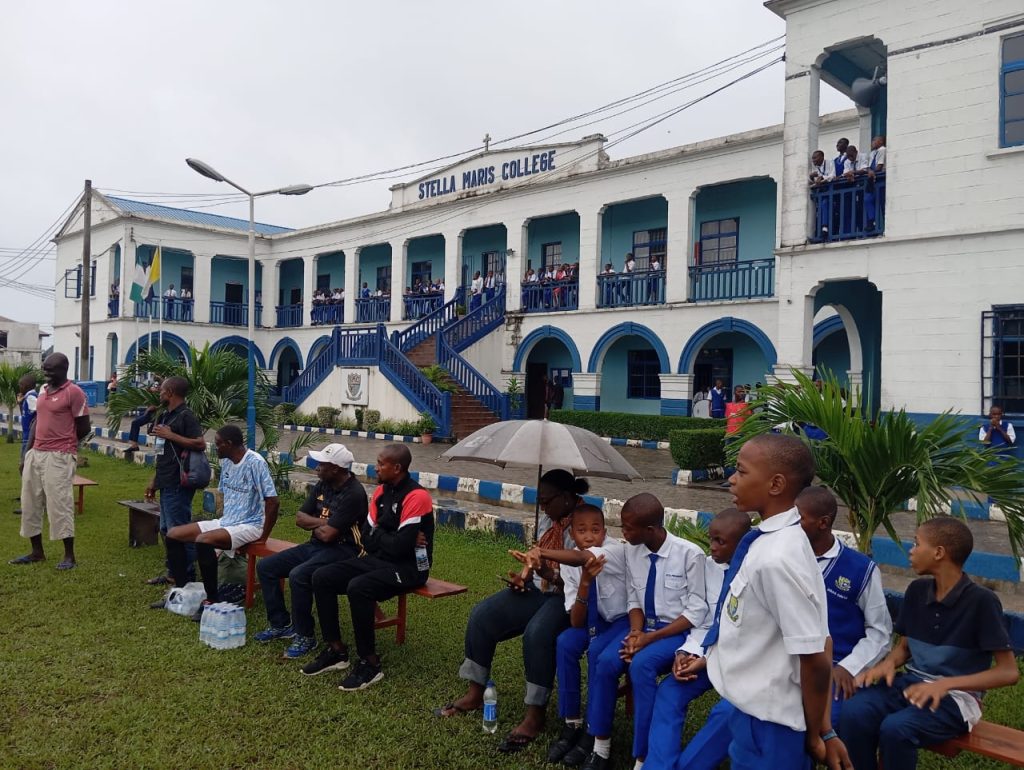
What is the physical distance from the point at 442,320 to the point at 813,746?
1997cm

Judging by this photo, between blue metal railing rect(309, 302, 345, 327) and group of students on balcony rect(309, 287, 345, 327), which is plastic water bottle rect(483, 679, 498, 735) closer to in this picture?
blue metal railing rect(309, 302, 345, 327)

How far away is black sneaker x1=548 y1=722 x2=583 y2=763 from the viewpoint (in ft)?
11.8

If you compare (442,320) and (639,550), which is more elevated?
(442,320)

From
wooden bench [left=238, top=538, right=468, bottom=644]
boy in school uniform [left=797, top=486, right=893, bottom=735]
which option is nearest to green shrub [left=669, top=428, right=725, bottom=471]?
wooden bench [left=238, top=538, right=468, bottom=644]

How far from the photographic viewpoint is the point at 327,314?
27797 mm

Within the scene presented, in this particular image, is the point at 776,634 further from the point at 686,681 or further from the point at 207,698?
the point at 207,698

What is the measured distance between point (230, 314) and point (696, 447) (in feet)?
76.6

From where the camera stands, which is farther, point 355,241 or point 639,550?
point 355,241

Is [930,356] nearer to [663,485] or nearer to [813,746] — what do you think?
[663,485]

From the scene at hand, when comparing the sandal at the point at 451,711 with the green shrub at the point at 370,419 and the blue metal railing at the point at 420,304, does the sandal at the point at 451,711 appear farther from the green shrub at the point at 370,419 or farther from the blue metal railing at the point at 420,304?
the blue metal railing at the point at 420,304

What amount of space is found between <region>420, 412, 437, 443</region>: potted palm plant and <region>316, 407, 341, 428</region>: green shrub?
366cm

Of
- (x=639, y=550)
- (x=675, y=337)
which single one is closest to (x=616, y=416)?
(x=675, y=337)

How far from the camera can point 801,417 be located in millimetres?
4715

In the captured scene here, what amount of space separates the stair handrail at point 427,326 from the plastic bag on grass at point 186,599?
14.6 meters
